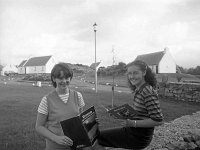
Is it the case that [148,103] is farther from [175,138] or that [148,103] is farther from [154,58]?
[154,58]

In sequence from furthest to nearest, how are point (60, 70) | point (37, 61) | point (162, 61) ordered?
1. point (37, 61)
2. point (162, 61)
3. point (60, 70)

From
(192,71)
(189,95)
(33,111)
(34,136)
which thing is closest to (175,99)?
(189,95)

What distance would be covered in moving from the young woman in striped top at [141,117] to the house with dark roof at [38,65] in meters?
74.4

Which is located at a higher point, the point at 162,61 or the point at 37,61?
the point at 37,61

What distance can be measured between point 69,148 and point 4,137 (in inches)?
160

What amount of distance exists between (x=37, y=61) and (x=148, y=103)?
265 ft

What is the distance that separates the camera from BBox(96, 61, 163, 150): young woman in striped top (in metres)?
2.99

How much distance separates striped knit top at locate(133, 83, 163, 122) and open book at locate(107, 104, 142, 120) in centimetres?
8

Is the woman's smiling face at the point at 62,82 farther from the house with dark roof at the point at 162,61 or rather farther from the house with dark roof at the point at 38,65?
the house with dark roof at the point at 38,65

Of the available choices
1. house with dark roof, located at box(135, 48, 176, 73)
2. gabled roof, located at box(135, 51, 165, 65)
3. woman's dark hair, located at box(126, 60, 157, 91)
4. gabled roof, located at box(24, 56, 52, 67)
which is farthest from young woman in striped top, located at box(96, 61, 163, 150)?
gabled roof, located at box(24, 56, 52, 67)

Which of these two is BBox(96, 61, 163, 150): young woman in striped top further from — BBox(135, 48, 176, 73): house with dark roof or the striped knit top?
BBox(135, 48, 176, 73): house with dark roof

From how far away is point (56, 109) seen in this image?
9.12ft

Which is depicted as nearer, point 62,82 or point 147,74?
point 62,82

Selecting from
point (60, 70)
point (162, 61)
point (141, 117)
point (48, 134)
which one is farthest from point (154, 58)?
point (48, 134)
